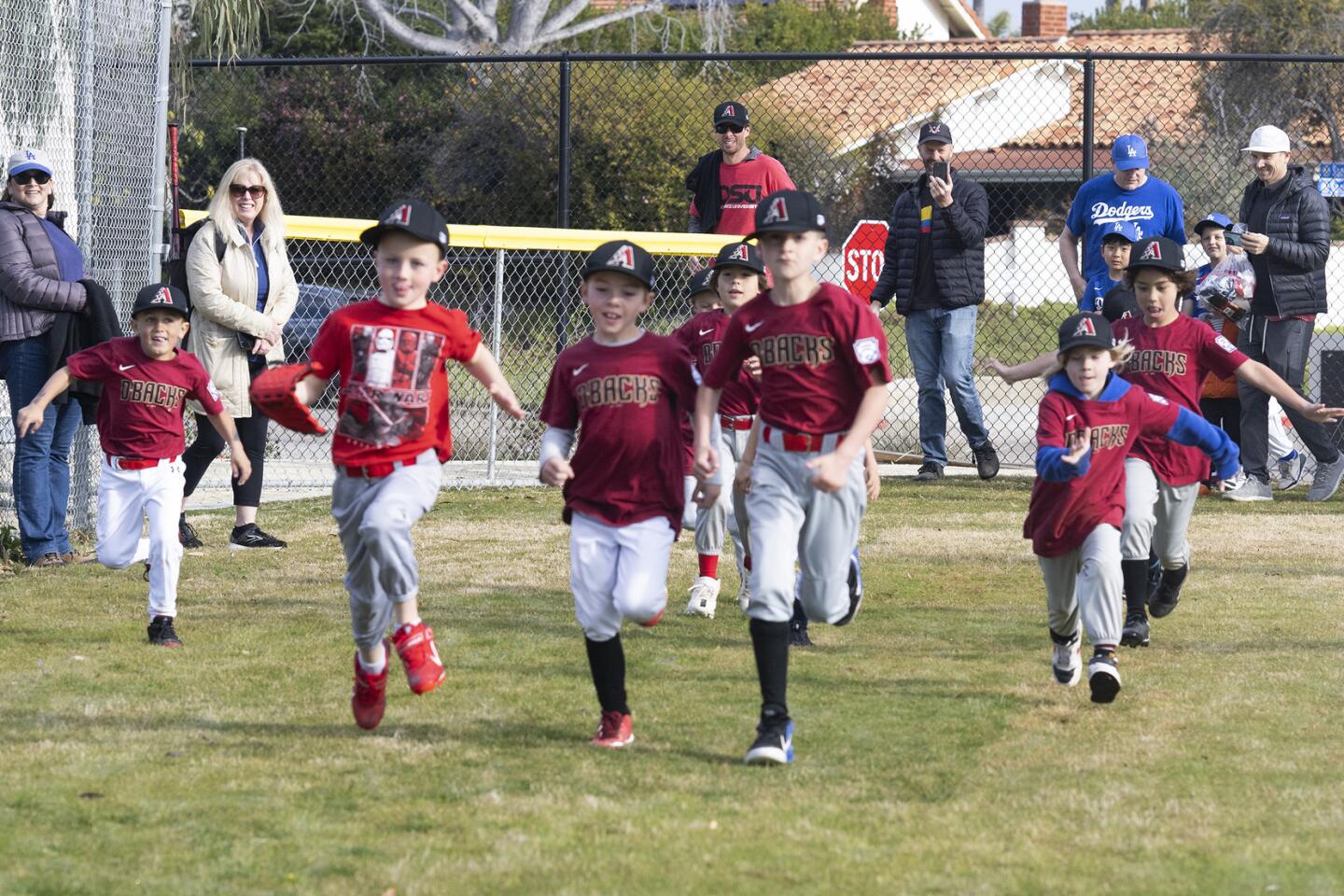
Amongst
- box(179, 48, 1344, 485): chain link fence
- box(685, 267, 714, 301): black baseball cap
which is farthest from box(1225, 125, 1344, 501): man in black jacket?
box(685, 267, 714, 301): black baseball cap

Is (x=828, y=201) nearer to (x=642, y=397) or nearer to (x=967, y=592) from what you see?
(x=967, y=592)

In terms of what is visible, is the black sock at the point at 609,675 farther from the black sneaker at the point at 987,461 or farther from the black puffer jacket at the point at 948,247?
the black sneaker at the point at 987,461

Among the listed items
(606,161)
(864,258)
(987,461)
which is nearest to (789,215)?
(987,461)

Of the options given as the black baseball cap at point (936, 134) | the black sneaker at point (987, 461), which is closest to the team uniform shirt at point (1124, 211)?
the black baseball cap at point (936, 134)

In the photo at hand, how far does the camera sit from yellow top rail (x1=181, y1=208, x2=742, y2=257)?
12.3 m

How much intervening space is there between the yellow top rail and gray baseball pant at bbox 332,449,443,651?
644cm

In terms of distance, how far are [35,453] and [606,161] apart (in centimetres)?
1137

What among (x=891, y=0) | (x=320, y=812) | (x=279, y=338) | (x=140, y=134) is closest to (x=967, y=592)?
(x=279, y=338)

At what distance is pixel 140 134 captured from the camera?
421 inches

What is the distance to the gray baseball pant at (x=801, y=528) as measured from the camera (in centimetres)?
565

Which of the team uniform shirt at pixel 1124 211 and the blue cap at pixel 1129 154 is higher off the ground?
the blue cap at pixel 1129 154

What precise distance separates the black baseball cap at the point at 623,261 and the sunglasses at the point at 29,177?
4.39 m

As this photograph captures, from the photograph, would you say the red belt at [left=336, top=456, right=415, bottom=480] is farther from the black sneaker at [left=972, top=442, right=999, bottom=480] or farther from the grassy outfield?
the black sneaker at [left=972, top=442, right=999, bottom=480]

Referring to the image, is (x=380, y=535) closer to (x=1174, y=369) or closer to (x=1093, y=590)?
(x=1093, y=590)
